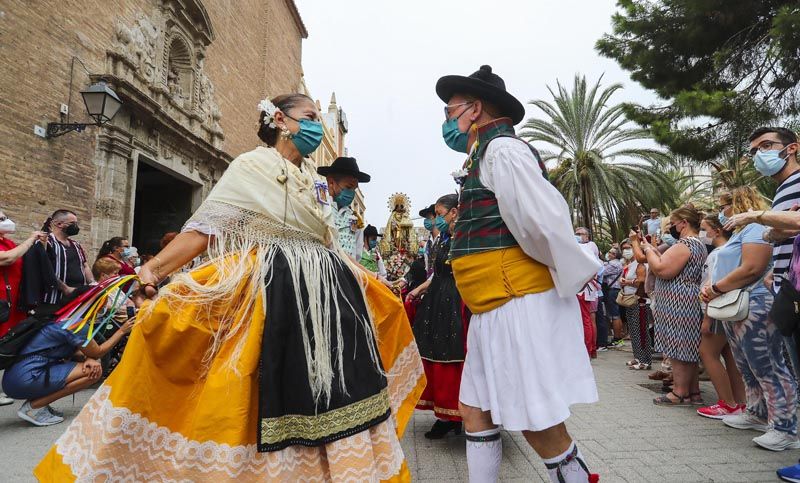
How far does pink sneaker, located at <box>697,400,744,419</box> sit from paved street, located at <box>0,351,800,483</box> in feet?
0.35

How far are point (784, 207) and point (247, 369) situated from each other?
3498 mm

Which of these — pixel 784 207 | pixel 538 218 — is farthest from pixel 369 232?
pixel 538 218

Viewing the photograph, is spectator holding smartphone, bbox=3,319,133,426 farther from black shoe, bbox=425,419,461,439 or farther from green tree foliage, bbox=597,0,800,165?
green tree foliage, bbox=597,0,800,165

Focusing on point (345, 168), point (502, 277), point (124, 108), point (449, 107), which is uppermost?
point (124, 108)

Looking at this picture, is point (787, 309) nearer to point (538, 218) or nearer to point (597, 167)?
point (538, 218)

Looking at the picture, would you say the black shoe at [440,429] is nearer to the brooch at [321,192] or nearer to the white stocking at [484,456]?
the white stocking at [484,456]

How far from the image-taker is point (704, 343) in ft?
14.5

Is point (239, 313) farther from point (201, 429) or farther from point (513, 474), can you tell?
point (513, 474)

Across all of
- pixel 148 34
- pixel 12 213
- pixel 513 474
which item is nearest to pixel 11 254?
pixel 12 213

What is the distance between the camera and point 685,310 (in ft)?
15.3

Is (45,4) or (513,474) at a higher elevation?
(45,4)

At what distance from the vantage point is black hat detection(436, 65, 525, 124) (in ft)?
7.32

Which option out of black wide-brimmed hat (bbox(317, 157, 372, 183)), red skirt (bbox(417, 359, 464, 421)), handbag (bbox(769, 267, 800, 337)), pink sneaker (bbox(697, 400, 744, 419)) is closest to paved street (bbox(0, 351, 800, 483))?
pink sneaker (bbox(697, 400, 744, 419))

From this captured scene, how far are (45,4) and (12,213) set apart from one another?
364 cm
